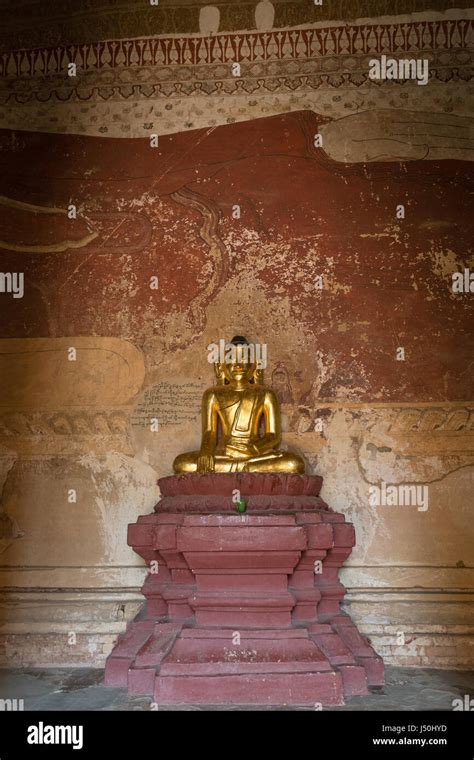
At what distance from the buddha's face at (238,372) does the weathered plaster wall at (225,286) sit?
0.25m

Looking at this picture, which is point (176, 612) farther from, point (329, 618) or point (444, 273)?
point (444, 273)

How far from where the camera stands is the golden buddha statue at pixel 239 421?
19.5 feet

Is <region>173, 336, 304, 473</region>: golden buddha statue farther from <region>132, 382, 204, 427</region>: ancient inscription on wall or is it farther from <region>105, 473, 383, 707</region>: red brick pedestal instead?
<region>105, 473, 383, 707</region>: red brick pedestal

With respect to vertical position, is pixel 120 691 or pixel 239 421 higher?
pixel 239 421

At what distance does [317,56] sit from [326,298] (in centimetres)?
211

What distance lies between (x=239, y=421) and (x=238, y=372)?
0.41 m

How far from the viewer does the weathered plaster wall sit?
20.8 feet

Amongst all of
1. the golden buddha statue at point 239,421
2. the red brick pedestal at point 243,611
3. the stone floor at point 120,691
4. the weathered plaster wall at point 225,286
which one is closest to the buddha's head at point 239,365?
the golden buddha statue at point 239,421

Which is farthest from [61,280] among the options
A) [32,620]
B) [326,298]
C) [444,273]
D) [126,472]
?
[444,273]

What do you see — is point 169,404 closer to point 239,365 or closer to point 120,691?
point 239,365

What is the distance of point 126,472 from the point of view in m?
6.54

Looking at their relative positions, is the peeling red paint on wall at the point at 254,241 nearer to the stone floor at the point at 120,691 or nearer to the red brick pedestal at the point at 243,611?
the red brick pedestal at the point at 243,611

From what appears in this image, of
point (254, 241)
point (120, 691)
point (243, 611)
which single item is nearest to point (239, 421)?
point (254, 241)

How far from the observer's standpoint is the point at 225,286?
6.80 metres
